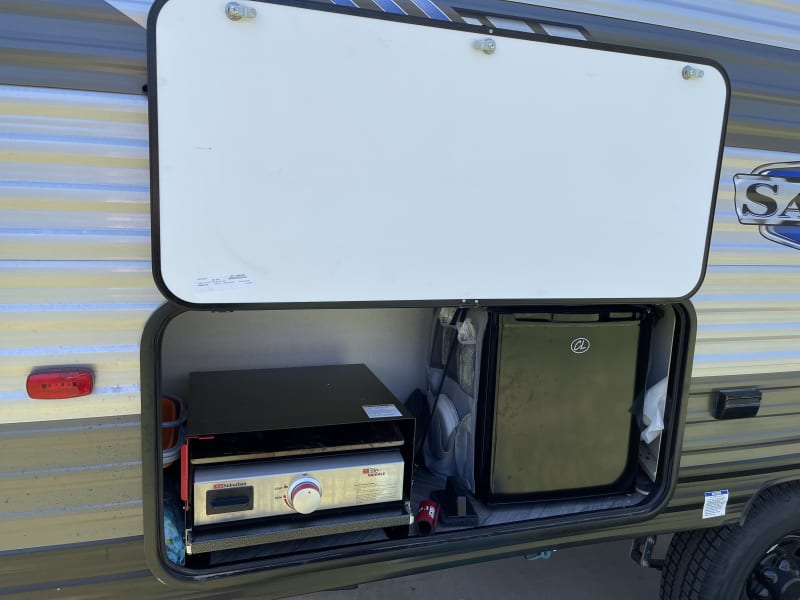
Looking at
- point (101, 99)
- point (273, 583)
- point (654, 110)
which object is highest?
point (654, 110)

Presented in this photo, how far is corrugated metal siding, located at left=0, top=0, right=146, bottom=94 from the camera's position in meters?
1.17

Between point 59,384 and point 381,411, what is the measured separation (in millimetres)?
908

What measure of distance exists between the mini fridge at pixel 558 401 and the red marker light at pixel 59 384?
1126 mm

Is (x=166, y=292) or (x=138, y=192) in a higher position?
(x=138, y=192)

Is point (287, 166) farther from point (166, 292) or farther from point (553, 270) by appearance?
point (553, 270)

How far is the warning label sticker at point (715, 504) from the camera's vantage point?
199 centimetres

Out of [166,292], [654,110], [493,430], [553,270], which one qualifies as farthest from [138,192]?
[654,110]

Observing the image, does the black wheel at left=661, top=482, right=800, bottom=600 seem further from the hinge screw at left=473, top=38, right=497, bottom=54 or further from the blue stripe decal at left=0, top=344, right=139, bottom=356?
the blue stripe decal at left=0, top=344, right=139, bottom=356

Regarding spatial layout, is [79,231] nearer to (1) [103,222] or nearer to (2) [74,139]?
(1) [103,222]

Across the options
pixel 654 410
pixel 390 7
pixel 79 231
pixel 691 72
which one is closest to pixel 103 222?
pixel 79 231

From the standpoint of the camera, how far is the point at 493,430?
185 centimetres

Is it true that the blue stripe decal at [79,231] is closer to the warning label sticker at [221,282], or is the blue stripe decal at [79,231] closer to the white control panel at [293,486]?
the warning label sticker at [221,282]

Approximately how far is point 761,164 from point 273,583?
1912 millimetres

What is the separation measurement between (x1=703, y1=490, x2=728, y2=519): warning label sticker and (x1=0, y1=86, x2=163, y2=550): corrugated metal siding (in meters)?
1.82
